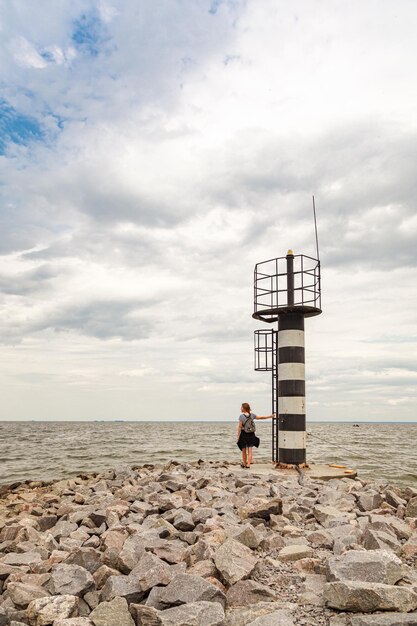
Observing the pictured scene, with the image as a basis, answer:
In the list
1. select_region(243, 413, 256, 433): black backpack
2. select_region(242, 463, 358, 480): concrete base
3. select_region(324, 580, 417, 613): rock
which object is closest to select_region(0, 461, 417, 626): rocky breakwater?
select_region(324, 580, 417, 613): rock

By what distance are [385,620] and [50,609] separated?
8.54 ft

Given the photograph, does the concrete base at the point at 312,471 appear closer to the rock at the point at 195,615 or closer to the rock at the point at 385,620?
the rock at the point at 195,615

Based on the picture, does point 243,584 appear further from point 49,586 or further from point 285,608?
point 49,586

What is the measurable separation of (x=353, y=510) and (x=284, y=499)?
1.07m

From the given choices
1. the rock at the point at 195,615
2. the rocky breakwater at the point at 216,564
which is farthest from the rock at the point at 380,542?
the rock at the point at 195,615

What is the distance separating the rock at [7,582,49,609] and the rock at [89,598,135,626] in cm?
70

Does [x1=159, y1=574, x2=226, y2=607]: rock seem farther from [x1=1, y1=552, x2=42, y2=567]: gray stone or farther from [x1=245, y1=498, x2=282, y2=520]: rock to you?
[x1=245, y1=498, x2=282, y2=520]: rock

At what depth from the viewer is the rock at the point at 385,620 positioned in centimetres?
357

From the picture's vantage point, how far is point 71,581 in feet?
15.5

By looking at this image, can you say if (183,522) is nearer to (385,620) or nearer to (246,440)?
(385,620)

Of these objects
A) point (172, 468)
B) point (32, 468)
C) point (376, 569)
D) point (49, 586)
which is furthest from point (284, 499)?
point (32, 468)

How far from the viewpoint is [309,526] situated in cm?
666

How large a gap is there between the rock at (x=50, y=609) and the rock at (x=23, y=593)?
0.22 m

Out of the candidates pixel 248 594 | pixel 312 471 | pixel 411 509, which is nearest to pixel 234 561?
pixel 248 594
